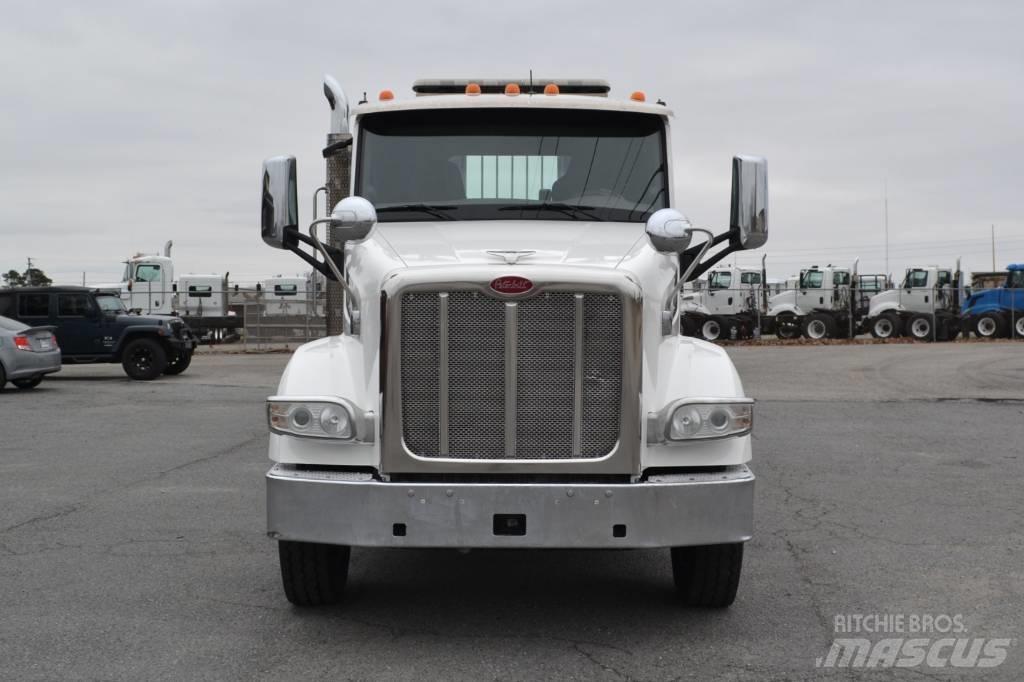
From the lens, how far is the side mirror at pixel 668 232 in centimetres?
539

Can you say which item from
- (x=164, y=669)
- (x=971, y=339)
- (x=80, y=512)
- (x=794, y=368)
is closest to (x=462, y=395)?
(x=164, y=669)

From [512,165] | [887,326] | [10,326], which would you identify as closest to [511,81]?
[512,165]

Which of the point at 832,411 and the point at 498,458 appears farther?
the point at 832,411

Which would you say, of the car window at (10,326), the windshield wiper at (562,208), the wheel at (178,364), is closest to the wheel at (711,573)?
the windshield wiper at (562,208)

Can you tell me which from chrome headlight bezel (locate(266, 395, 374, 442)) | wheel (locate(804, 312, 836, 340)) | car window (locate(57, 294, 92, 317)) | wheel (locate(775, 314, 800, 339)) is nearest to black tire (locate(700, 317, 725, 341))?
wheel (locate(775, 314, 800, 339))

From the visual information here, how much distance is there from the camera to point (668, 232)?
17.7ft

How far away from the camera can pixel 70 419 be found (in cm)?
1512

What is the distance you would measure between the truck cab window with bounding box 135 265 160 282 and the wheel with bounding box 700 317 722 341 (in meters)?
18.8

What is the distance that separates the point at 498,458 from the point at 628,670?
1.05m

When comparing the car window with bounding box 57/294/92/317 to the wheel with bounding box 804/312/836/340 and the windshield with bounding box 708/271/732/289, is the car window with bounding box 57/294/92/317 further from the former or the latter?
the wheel with bounding box 804/312/836/340

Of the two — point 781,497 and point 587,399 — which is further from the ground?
point 587,399

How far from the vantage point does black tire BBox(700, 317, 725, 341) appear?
37281 mm

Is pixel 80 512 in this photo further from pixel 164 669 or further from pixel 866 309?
pixel 866 309

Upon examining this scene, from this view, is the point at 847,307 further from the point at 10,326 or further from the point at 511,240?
the point at 511,240
